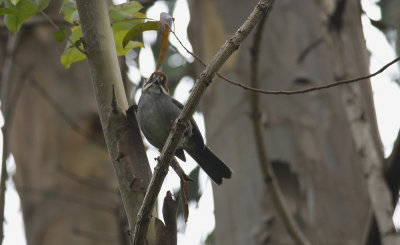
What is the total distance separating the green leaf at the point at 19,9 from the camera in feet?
6.16

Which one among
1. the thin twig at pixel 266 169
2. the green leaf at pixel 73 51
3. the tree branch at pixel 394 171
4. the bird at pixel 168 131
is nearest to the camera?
the green leaf at pixel 73 51

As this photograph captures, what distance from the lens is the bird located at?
3.26 m

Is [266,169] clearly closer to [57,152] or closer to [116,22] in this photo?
[116,22]

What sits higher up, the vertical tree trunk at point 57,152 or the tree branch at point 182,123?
the tree branch at point 182,123

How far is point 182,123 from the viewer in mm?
1656

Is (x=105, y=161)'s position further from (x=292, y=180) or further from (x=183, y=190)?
(x=183, y=190)

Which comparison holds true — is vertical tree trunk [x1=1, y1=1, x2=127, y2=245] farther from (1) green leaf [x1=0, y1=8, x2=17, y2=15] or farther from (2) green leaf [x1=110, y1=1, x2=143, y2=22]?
(1) green leaf [x1=0, y1=8, x2=17, y2=15]

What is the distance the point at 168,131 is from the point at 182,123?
162 centimetres

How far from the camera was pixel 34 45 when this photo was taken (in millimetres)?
5379

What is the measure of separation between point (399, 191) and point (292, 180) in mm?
830

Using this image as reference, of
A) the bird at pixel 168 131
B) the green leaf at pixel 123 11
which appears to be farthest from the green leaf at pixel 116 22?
the bird at pixel 168 131

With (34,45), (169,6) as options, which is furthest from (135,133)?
(34,45)

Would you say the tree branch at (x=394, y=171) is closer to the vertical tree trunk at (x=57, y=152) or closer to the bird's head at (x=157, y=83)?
the bird's head at (x=157, y=83)

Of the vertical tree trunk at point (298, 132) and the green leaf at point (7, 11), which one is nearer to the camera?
the green leaf at point (7, 11)
